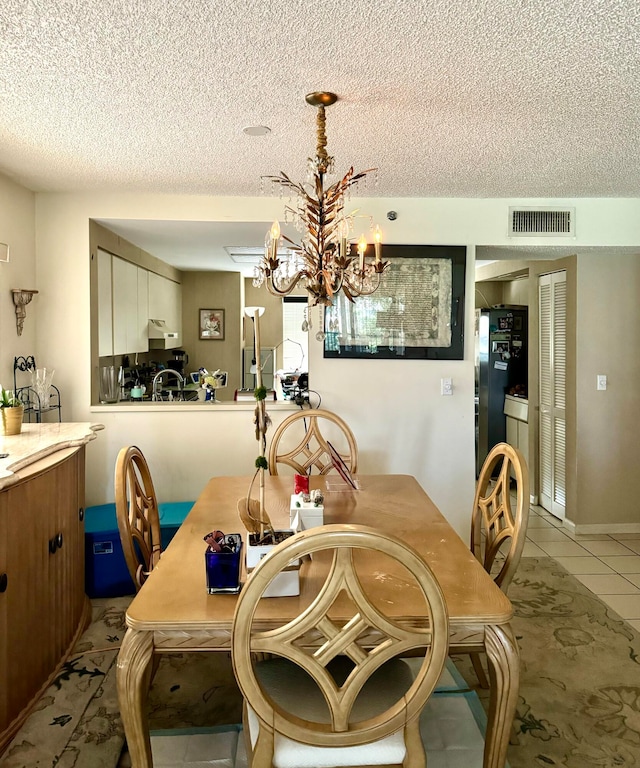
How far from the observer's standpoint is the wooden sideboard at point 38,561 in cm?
205

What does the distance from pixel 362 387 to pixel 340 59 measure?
89.7 inches

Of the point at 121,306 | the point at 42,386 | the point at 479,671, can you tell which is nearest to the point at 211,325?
the point at 121,306

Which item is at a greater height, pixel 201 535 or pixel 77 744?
pixel 201 535

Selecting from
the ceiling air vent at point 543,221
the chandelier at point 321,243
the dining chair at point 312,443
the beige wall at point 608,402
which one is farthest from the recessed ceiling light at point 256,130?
the beige wall at point 608,402

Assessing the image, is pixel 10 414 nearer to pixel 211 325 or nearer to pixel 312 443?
pixel 312 443

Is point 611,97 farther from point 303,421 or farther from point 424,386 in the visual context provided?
point 303,421

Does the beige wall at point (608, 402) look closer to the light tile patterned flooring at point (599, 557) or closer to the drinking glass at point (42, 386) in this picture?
the light tile patterned flooring at point (599, 557)

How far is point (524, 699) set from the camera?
7.63ft

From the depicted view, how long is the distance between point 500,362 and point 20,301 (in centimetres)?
421

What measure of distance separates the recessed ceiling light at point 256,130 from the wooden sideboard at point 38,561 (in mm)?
1543

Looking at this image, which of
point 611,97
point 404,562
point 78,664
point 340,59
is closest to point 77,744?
point 78,664

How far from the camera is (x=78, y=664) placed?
2549 millimetres

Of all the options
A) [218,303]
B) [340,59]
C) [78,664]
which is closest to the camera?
[340,59]

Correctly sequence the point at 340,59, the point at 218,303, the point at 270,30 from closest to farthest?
the point at 270,30 < the point at 340,59 < the point at 218,303
